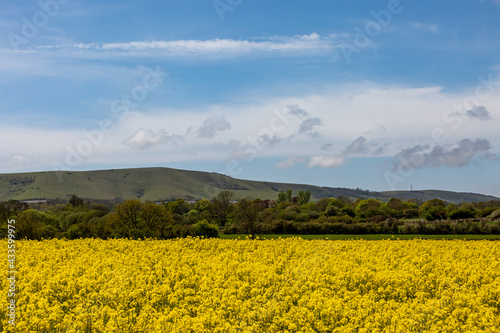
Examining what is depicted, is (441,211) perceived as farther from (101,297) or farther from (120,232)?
(101,297)

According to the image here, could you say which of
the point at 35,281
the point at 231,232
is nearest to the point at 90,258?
the point at 35,281

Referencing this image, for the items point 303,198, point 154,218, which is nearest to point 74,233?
point 154,218

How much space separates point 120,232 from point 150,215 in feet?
19.1

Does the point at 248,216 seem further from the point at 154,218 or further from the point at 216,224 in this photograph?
the point at 154,218

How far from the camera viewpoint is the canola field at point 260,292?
10461 mm

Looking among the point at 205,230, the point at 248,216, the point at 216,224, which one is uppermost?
the point at 248,216

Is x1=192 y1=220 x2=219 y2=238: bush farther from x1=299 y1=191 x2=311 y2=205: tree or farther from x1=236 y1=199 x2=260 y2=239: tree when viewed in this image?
x1=299 y1=191 x2=311 y2=205: tree

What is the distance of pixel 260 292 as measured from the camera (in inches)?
529

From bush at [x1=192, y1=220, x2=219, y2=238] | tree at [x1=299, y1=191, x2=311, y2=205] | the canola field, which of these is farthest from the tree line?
tree at [x1=299, y1=191, x2=311, y2=205]

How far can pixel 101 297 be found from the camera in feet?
42.5

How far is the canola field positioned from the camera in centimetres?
1046

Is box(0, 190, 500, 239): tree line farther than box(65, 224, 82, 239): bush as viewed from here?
Yes

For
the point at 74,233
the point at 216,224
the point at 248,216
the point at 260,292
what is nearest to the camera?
the point at 260,292

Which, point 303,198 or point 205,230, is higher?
point 303,198
